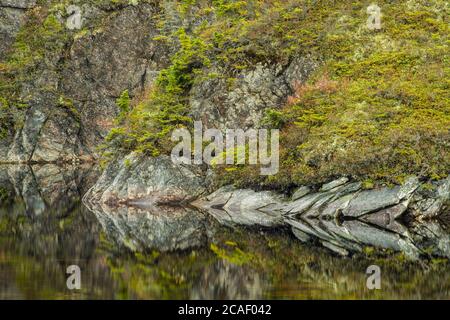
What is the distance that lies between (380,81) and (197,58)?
28.3 feet

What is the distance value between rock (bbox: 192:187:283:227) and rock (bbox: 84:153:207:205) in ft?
2.59

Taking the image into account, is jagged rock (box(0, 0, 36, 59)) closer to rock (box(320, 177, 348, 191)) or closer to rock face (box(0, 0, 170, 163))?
rock face (box(0, 0, 170, 163))

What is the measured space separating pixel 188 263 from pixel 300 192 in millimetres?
8921

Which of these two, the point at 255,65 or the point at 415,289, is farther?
the point at 255,65

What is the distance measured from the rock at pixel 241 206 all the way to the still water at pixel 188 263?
95 cm

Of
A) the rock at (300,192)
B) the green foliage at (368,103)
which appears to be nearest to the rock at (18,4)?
the green foliage at (368,103)

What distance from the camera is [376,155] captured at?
65.8 ft

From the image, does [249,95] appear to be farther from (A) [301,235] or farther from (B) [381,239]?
(B) [381,239]

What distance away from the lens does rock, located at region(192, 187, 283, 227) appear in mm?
19497

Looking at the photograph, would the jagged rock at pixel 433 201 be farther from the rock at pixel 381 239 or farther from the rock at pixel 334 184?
the rock at pixel 334 184

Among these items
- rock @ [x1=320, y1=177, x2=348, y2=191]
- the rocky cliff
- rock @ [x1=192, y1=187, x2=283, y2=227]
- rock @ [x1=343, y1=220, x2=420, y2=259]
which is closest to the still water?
rock @ [x1=343, y1=220, x2=420, y2=259]

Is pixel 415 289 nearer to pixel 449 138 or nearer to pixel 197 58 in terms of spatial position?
pixel 449 138

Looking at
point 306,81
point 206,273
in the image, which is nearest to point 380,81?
point 306,81

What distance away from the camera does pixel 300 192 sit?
2112 centimetres
